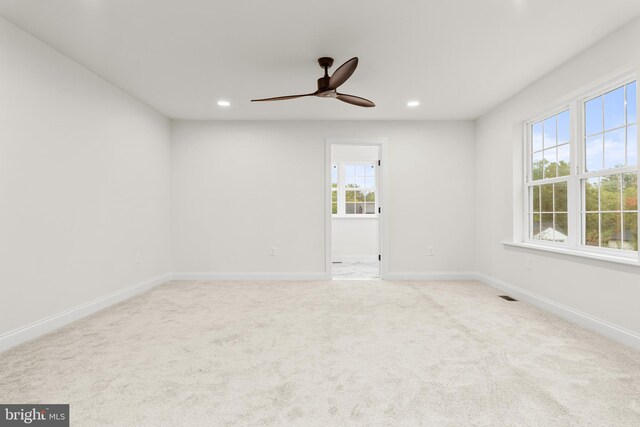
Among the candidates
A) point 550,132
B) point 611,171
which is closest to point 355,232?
point 550,132

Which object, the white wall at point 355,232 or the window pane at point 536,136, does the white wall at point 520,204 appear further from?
the white wall at point 355,232

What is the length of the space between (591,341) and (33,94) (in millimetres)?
4701

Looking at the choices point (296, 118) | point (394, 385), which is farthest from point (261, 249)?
point (394, 385)

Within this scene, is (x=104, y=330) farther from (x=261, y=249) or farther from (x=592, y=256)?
(x=592, y=256)

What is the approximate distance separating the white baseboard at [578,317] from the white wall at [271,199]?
1.27m

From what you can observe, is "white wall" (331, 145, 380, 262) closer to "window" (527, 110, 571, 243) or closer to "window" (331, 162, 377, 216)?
"window" (331, 162, 377, 216)

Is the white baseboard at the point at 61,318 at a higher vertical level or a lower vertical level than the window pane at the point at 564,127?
lower

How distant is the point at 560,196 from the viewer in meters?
3.25

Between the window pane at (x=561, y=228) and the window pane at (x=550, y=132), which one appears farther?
the window pane at (x=550, y=132)

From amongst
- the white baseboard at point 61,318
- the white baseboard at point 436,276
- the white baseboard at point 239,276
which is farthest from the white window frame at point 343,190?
the white baseboard at point 61,318

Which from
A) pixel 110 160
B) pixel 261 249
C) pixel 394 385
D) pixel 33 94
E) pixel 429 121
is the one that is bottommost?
pixel 394 385

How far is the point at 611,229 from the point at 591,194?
36 cm

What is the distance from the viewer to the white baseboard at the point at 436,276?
184 inches

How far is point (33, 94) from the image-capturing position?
98.3 inches
